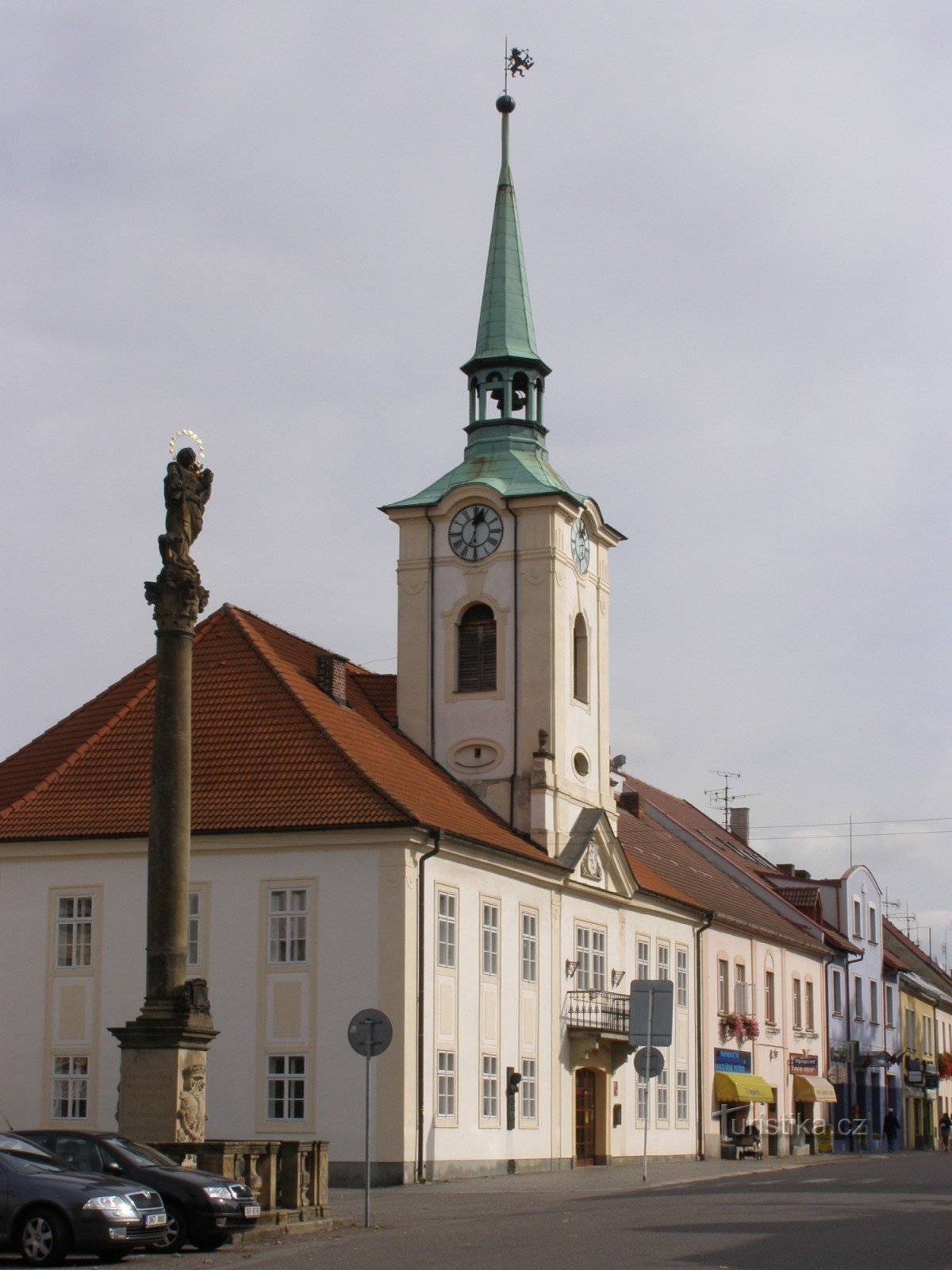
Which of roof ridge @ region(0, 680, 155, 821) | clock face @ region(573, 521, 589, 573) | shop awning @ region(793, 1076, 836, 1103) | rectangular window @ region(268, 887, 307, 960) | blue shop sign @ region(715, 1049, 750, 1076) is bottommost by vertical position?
shop awning @ region(793, 1076, 836, 1103)

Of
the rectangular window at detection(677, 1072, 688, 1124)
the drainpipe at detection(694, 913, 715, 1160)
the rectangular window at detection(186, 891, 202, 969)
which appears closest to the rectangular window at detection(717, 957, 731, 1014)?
the drainpipe at detection(694, 913, 715, 1160)

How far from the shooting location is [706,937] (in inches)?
2140

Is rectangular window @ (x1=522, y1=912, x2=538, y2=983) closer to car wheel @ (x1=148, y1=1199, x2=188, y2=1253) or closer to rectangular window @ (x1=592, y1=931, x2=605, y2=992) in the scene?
rectangular window @ (x1=592, y1=931, x2=605, y2=992)

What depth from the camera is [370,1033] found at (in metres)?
23.6

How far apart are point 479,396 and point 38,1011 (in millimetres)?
19368

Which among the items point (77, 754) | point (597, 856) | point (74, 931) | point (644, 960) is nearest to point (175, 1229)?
point (74, 931)

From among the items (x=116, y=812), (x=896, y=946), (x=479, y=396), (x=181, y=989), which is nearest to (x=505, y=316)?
(x=479, y=396)

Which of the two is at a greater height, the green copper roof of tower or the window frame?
the green copper roof of tower

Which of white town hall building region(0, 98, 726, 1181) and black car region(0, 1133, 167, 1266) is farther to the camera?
white town hall building region(0, 98, 726, 1181)

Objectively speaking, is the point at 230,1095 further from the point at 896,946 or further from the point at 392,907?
the point at 896,946

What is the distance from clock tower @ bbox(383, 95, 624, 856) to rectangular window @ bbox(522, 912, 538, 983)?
82.8 inches

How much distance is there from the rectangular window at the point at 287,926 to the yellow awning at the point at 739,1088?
21348 mm

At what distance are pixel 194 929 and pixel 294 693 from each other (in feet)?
17.5

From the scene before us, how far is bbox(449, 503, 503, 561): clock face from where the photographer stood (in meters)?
45.0
